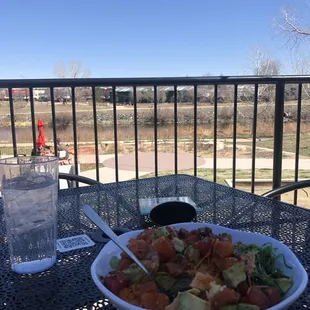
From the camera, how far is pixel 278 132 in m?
2.43

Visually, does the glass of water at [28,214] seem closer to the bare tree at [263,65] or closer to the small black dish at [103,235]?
the small black dish at [103,235]

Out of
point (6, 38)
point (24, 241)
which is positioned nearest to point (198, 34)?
point (6, 38)

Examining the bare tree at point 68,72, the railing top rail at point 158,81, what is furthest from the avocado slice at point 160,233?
the bare tree at point 68,72

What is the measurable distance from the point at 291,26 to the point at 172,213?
463 inches

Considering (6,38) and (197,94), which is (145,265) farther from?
(6,38)

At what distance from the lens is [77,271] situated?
66 cm

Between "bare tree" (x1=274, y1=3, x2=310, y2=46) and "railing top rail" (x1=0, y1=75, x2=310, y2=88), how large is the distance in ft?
32.4

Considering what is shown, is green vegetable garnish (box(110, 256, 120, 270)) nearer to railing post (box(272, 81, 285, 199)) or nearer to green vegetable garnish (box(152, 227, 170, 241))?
green vegetable garnish (box(152, 227, 170, 241))

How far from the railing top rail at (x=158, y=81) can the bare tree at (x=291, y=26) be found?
9.87 m

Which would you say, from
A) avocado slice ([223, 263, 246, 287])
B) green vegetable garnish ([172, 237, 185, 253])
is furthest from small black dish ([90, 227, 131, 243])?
avocado slice ([223, 263, 246, 287])

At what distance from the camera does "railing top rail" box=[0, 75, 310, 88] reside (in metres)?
2.18

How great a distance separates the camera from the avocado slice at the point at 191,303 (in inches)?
16.3

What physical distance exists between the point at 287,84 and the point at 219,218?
5.62ft

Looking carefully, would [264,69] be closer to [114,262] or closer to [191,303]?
[114,262]
